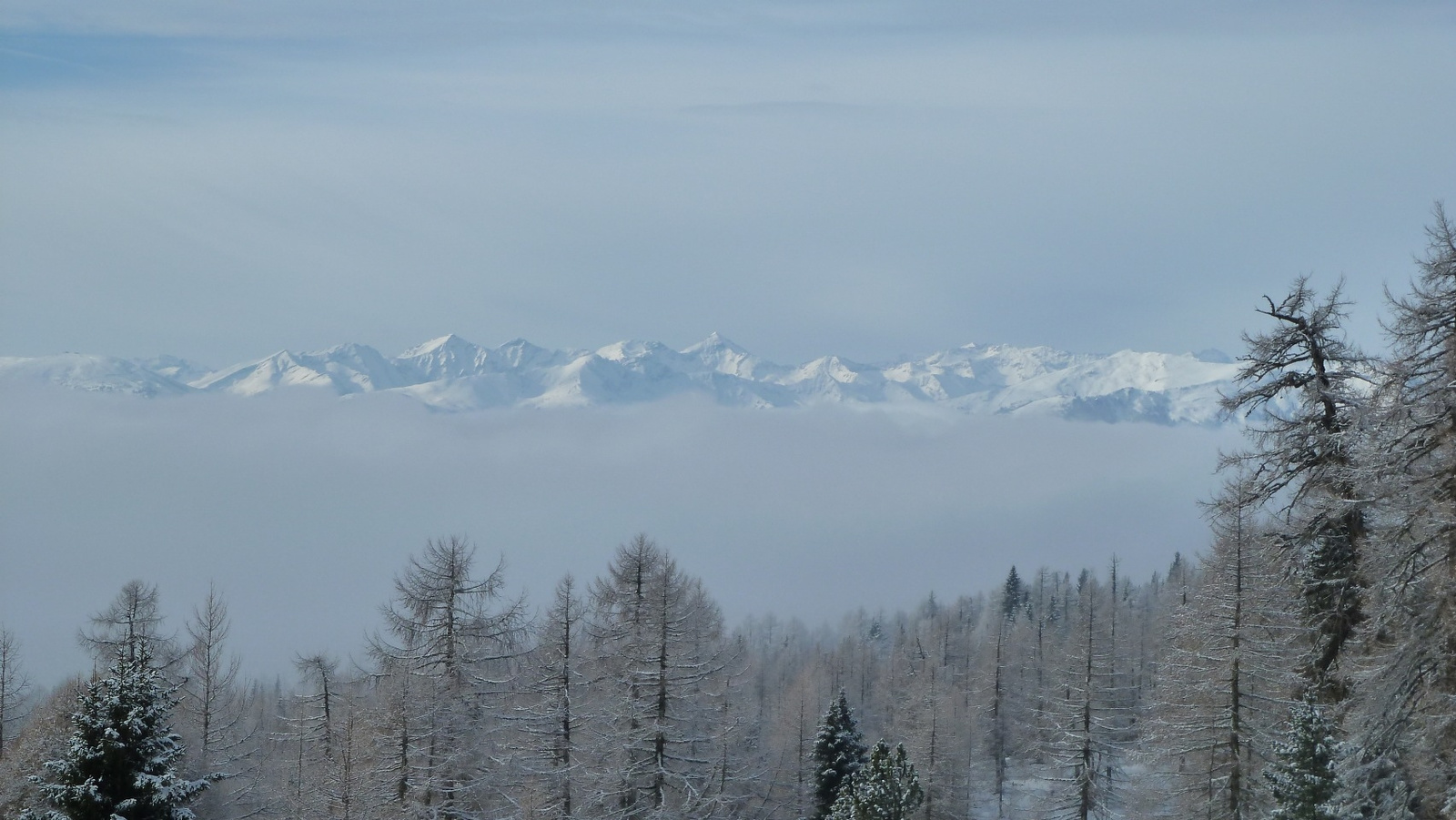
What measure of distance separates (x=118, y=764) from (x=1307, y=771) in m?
21.0

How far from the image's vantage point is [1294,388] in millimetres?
20969

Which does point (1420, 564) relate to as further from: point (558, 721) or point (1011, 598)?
point (1011, 598)

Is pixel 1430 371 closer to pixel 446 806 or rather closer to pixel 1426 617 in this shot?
pixel 1426 617

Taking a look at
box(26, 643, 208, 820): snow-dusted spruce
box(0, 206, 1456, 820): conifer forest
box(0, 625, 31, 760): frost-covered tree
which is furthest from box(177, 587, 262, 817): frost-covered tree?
box(0, 625, 31, 760): frost-covered tree

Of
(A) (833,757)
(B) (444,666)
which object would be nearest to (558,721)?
(B) (444,666)

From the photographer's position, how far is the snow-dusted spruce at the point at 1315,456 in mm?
20344

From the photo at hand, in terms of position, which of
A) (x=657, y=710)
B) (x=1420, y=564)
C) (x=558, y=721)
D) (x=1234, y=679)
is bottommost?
(x=558, y=721)

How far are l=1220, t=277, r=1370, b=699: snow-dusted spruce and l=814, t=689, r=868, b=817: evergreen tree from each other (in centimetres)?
2448

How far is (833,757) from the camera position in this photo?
4394cm

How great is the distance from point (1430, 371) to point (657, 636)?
1987cm

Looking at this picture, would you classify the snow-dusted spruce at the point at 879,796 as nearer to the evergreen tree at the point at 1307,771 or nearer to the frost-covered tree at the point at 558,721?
the frost-covered tree at the point at 558,721

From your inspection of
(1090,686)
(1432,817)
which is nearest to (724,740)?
(1090,686)

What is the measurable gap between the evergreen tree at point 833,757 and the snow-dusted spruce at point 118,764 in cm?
2934

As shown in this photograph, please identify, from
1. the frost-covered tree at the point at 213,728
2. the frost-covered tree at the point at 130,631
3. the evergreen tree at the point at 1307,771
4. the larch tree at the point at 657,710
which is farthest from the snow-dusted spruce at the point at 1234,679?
the frost-covered tree at the point at 130,631
